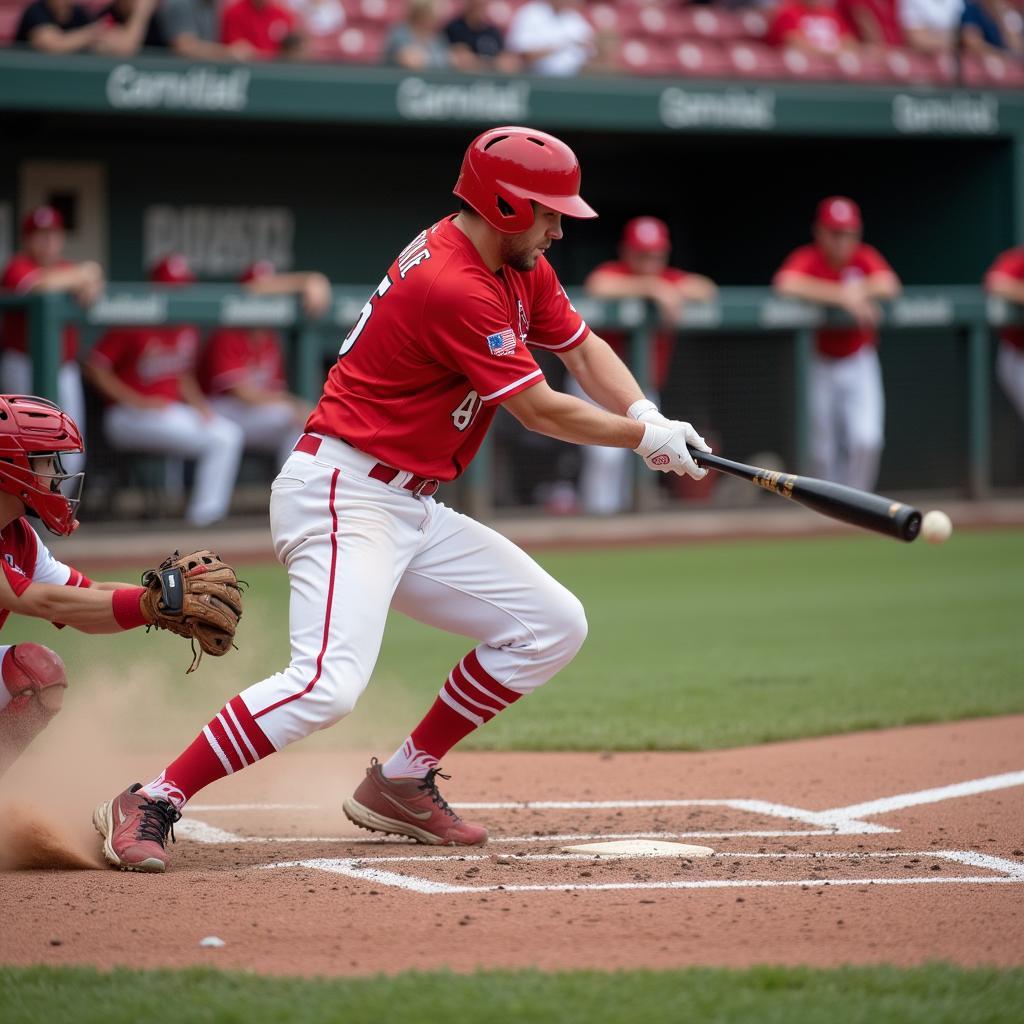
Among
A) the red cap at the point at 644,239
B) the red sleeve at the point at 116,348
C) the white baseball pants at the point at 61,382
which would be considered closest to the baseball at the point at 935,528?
the white baseball pants at the point at 61,382

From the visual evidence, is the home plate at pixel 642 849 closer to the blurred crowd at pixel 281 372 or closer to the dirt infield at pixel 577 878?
the dirt infield at pixel 577 878

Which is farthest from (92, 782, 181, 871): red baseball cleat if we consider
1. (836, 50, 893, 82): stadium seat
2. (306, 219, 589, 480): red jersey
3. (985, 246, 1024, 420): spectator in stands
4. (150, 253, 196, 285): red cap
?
(836, 50, 893, 82): stadium seat

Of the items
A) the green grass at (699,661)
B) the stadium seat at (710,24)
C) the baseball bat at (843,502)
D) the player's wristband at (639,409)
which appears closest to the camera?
the baseball bat at (843,502)

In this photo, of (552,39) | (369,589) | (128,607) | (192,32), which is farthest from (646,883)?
(552,39)

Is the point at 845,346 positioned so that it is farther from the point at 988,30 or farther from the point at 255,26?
the point at 255,26

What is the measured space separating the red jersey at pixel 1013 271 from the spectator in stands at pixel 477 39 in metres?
4.10

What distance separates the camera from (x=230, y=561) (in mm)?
10641

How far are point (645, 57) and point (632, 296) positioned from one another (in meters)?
3.26

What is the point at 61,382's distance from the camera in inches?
396

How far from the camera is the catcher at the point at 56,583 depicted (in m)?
3.90

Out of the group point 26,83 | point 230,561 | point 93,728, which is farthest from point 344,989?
point 26,83

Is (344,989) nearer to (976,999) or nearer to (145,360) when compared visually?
(976,999)

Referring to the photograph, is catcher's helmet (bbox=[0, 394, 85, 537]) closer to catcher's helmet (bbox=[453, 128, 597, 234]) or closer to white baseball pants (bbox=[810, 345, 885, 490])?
catcher's helmet (bbox=[453, 128, 597, 234])

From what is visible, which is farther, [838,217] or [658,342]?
[658,342]
